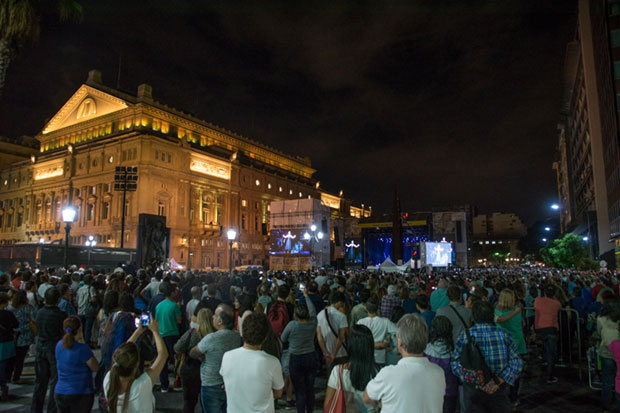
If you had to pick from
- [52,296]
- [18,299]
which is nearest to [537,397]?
[52,296]

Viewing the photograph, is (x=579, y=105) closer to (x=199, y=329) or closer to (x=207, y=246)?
(x=207, y=246)

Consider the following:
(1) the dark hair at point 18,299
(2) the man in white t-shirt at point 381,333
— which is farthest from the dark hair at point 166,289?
(2) the man in white t-shirt at point 381,333

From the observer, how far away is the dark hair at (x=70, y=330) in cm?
495

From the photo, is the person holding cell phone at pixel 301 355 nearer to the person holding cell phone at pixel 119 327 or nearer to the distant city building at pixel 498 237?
the person holding cell phone at pixel 119 327

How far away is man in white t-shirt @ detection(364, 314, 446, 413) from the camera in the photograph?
125 inches

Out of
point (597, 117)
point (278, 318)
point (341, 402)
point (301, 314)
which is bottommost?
point (341, 402)

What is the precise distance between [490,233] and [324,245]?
415 ft

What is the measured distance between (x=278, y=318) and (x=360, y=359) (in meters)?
3.79

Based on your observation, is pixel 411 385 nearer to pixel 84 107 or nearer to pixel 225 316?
pixel 225 316

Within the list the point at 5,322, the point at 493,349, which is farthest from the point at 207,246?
the point at 493,349

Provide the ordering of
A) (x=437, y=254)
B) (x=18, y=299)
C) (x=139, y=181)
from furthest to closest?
(x=139, y=181) → (x=437, y=254) → (x=18, y=299)

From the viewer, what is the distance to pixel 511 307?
679cm

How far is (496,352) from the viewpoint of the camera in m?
4.64

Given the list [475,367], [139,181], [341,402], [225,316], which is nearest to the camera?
[341,402]
